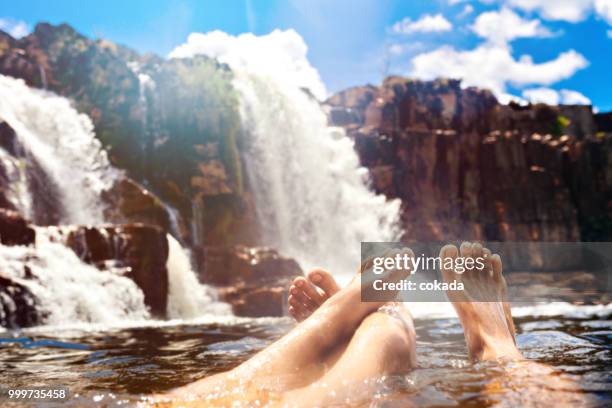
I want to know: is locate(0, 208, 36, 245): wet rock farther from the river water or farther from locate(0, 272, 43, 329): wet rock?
the river water

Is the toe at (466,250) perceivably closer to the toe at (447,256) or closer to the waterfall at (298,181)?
the toe at (447,256)

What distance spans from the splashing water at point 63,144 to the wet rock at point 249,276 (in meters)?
4.16

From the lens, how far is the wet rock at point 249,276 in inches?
384

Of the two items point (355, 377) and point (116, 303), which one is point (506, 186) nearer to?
point (116, 303)

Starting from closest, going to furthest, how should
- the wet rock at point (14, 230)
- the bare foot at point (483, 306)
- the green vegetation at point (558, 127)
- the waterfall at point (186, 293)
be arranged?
the bare foot at point (483, 306), the wet rock at point (14, 230), the waterfall at point (186, 293), the green vegetation at point (558, 127)

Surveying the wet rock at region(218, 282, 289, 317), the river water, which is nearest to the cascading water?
the wet rock at region(218, 282, 289, 317)

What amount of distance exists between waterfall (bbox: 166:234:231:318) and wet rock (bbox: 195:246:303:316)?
0.22 m

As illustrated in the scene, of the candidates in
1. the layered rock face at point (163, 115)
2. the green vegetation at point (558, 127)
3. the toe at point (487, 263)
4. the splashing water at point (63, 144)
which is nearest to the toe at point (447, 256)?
the toe at point (487, 263)

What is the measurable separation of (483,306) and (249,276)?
7937 millimetres

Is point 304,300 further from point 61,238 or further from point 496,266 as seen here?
point 61,238

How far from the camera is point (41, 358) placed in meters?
4.04

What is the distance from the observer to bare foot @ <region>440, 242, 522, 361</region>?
9.00ft

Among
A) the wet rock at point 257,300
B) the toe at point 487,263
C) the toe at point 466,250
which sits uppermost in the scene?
the toe at point 466,250

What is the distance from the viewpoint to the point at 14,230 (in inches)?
313
